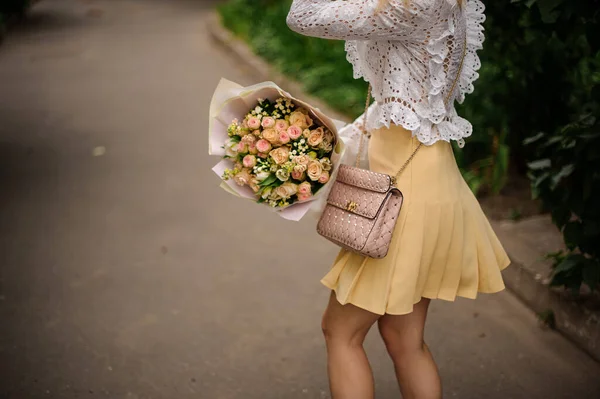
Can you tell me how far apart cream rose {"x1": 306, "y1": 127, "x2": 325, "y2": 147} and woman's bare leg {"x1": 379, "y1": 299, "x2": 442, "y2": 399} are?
0.66 metres

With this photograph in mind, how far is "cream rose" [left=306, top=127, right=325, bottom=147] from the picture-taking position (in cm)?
243

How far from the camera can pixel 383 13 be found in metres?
2.23

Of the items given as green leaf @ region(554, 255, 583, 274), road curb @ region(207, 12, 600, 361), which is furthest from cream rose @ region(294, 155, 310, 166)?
road curb @ region(207, 12, 600, 361)

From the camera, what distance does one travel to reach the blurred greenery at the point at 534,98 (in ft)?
11.6

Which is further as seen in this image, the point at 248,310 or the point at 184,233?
the point at 184,233

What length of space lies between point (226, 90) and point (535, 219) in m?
2.92

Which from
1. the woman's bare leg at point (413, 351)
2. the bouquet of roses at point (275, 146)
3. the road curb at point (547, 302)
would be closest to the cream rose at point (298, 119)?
the bouquet of roses at point (275, 146)

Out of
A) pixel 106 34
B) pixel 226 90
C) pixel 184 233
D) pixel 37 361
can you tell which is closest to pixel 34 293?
pixel 37 361

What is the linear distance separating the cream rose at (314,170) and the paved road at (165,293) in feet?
4.54

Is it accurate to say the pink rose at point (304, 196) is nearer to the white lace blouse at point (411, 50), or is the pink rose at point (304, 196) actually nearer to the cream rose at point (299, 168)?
the cream rose at point (299, 168)

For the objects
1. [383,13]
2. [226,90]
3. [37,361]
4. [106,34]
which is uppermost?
Answer: [383,13]

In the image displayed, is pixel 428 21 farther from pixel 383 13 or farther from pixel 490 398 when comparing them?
pixel 490 398

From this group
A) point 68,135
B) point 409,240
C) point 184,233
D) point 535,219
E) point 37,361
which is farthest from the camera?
point 68,135

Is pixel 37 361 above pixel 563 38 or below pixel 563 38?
below
